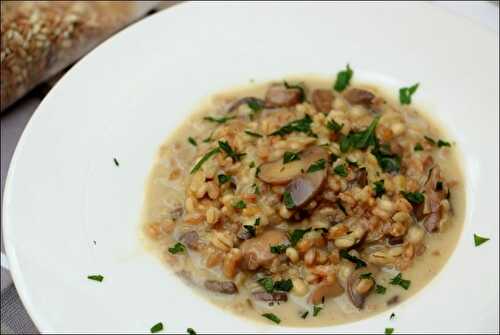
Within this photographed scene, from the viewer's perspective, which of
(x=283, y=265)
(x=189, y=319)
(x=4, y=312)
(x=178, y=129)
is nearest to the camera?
(x=189, y=319)

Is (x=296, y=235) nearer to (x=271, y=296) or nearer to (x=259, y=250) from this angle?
(x=259, y=250)

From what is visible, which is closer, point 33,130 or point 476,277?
point 476,277

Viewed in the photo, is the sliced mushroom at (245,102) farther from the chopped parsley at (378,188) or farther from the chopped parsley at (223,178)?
the chopped parsley at (378,188)

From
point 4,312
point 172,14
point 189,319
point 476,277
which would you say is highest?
point 172,14

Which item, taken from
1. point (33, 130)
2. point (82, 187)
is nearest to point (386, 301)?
point (82, 187)

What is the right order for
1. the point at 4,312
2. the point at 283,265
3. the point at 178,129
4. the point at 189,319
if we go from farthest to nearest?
the point at 178,129
the point at 4,312
the point at 283,265
the point at 189,319

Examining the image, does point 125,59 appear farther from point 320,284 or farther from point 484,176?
point 484,176

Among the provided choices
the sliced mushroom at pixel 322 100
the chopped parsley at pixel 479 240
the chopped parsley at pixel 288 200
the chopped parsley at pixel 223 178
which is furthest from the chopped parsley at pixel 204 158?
the chopped parsley at pixel 479 240
